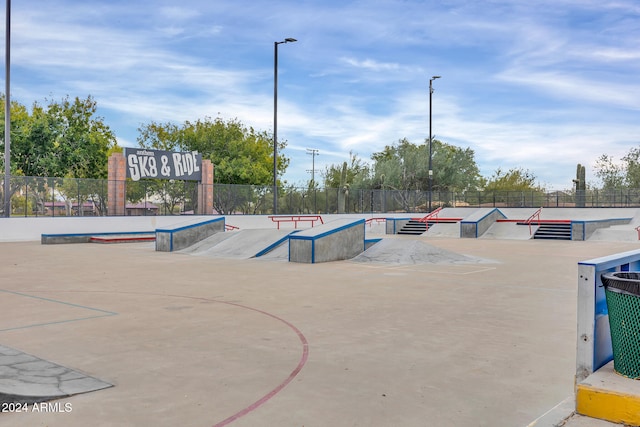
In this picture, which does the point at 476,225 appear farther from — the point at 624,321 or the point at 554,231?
the point at 624,321

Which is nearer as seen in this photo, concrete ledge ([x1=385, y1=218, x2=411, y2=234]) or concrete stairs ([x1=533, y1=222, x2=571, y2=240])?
concrete stairs ([x1=533, y1=222, x2=571, y2=240])

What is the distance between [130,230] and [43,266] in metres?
14.6

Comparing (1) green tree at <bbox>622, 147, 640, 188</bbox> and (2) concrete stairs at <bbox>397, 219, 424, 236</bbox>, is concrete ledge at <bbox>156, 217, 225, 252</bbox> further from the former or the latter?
(1) green tree at <bbox>622, 147, 640, 188</bbox>

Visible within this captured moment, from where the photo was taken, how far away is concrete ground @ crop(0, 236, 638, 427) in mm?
4305

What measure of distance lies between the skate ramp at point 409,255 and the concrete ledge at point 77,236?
13.4m

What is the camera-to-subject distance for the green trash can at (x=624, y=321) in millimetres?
3957

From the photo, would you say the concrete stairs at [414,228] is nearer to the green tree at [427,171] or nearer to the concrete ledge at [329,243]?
the concrete ledge at [329,243]

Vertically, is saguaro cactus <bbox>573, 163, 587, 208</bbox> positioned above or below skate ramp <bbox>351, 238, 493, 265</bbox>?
above

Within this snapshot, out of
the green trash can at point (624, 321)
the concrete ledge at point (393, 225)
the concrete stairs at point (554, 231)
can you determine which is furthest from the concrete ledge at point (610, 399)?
the concrete ledge at point (393, 225)

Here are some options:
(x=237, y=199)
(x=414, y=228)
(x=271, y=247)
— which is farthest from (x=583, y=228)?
(x=237, y=199)

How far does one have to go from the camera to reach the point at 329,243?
55.5ft

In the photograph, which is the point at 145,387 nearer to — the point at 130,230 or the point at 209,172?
the point at 130,230

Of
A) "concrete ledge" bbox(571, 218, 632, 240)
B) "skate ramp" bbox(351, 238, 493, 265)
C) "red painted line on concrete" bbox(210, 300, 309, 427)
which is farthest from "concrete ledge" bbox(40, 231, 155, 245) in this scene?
"concrete ledge" bbox(571, 218, 632, 240)

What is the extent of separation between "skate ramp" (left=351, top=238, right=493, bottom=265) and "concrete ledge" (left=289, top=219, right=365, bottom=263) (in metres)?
0.41
